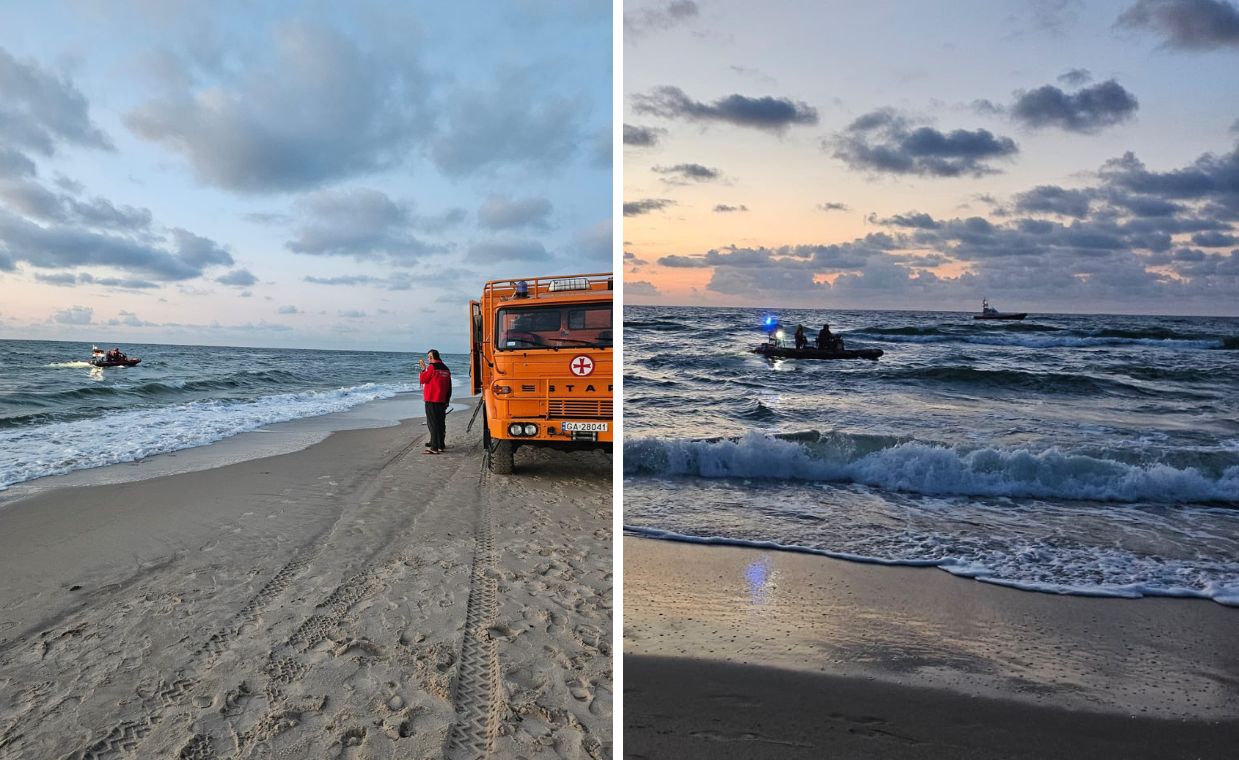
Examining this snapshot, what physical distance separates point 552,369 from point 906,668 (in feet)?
11.7

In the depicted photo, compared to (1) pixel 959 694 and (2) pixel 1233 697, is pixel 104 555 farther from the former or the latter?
(2) pixel 1233 697

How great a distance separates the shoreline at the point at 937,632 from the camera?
7.30ft

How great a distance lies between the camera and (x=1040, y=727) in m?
1.98

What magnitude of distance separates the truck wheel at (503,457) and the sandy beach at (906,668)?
116 inches

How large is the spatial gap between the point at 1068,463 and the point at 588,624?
4.48 m

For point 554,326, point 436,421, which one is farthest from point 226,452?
point 554,326

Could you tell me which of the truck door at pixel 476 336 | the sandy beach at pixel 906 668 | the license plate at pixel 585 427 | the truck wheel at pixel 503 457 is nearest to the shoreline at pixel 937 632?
the sandy beach at pixel 906 668

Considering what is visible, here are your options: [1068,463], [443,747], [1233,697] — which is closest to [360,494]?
[443,747]

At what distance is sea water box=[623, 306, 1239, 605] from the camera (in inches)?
141

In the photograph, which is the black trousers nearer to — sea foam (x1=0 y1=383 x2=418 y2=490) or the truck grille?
the truck grille

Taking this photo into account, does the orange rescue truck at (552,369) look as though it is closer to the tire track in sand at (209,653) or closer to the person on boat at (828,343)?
the tire track in sand at (209,653)

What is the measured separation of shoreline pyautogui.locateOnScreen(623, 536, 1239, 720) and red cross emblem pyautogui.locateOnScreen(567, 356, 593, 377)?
2283mm

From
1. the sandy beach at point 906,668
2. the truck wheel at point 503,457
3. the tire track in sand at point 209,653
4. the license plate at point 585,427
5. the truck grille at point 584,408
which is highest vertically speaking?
the truck grille at point 584,408

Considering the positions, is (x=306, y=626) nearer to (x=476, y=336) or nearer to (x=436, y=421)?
(x=476, y=336)
